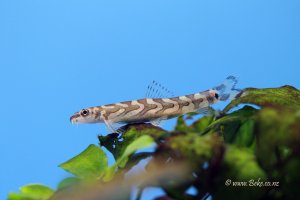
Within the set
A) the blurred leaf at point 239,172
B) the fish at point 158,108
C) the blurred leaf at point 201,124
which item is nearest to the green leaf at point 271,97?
the blurred leaf at point 201,124

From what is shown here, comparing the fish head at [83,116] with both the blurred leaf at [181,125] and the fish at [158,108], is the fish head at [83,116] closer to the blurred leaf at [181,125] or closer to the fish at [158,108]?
the fish at [158,108]

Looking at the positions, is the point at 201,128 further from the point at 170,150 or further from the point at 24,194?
the point at 24,194

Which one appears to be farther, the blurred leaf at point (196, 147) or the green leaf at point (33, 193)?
the green leaf at point (33, 193)

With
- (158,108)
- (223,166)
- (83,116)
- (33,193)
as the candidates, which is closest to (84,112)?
(83,116)

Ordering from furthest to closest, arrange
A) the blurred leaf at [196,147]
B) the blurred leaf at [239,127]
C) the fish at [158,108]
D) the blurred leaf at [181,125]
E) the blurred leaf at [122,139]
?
the fish at [158,108], the blurred leaf at [122,139], the blurred leaf at [239,127], the blurred leaf at [181,125], the blurred leaf at [196,147]

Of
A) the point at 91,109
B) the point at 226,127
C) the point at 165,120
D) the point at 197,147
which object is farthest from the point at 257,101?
the point at 91,109

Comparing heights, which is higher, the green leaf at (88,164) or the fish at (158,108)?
the fish at (158,108)

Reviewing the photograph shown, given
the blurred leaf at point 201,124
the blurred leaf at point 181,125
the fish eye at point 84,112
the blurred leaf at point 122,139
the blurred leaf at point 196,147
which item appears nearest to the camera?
the blurred leaf at point 196,147
